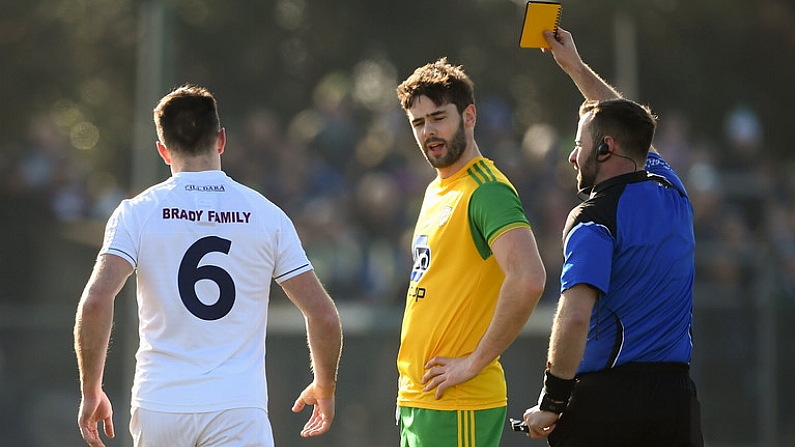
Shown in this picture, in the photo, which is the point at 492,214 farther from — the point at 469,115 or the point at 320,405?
the point at 320,405

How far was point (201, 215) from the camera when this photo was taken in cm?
456

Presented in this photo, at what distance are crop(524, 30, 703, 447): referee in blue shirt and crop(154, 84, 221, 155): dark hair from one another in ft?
5.01

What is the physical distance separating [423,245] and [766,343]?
7299 millimetres

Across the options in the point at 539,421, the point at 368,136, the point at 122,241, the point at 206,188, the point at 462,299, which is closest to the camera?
the point at 539,421

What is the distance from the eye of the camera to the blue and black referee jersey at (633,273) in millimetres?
4391

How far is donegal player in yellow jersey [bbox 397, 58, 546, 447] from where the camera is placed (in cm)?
471

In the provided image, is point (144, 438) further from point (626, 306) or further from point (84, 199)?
point (84, 199)

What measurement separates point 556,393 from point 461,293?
2.35ft

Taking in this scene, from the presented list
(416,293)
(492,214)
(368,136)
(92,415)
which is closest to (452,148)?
(492,214)

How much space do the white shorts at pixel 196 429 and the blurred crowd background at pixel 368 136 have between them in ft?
19.9

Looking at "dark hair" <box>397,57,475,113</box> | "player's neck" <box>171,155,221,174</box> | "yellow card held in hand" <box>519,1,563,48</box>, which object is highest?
"yellow card held in hand" <box>519,1,563,48</box>

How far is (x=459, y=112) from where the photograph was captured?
513cm

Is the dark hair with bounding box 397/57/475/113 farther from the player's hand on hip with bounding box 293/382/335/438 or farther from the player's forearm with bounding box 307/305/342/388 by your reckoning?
the player's hand on hip with bounding box 293/382/335/438

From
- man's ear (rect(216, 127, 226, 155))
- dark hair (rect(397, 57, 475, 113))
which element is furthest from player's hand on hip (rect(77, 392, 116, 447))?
dark hair (rect(397, 57, 475, 113))
